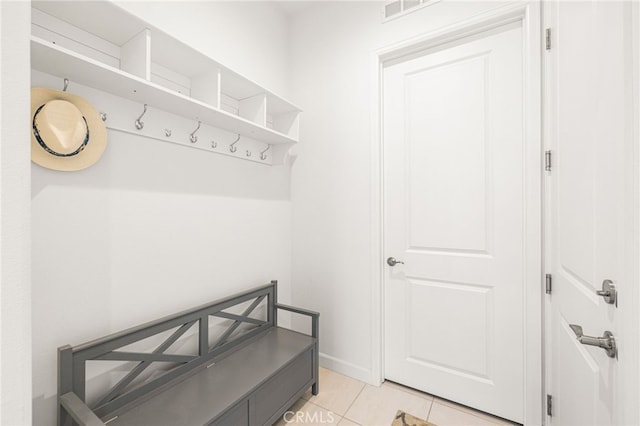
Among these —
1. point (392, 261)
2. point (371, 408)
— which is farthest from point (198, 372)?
Result: point (392, 261)

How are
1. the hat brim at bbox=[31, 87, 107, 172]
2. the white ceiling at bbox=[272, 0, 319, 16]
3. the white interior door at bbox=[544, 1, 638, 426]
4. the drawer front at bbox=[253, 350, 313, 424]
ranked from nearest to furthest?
the white interior door at bbox=[544, 1, 638, 426], the hat brim at bbox=[31, 87, 107, 172], the drawer front at bbox=[253, 350, 313, 424], the white ceiling at bbox=[272, 0, 319, 16]

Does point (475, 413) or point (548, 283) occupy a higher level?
point (548, 283)

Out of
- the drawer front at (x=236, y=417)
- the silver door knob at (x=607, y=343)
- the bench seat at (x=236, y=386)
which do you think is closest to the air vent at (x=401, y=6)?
the silver door knob at (x=607, y=343)

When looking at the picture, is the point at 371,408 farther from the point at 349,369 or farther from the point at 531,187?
the point at 531,187

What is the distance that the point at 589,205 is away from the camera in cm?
96

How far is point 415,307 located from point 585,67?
1.54 metres

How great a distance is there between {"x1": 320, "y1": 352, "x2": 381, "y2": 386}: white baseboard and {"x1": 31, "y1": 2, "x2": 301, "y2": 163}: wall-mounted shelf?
5.91 ft

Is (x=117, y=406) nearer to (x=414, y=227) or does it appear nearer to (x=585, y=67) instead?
(x=414, y=227)

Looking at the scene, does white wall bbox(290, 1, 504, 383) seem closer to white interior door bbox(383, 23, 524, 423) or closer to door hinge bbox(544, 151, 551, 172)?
white interior door bbox(383, 23, 524, 423)

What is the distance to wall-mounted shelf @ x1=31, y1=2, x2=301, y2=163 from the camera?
1.07 m

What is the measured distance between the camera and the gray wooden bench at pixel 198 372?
115 centimetres
